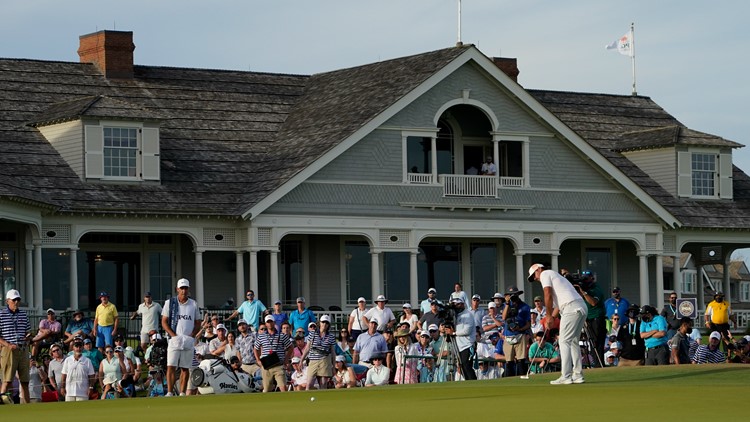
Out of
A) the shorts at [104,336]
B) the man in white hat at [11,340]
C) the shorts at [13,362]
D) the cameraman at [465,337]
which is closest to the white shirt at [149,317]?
the shorts at [104,336]

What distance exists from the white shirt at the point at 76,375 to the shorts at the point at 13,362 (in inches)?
105

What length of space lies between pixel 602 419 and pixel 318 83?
3015 centimetres

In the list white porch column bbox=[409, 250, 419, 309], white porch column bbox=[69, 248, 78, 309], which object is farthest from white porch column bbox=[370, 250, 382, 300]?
white porch column bbox=[69, 248, 78, 309]

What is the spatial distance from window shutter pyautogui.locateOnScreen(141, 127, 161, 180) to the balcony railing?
23.4 ft

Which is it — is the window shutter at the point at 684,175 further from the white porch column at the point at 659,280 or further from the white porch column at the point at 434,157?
the white porch column at the point at 434,157

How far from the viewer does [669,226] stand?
44094 millimetres

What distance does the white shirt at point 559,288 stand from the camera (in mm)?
21734

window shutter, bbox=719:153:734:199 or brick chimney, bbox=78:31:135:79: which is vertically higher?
brick chimney, bbox=78:31:135:79

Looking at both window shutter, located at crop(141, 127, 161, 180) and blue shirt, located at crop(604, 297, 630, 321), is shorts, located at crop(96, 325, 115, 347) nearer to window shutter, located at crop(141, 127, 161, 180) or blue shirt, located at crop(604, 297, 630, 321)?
window shutter, located at crop(141, 127, 161, 180)

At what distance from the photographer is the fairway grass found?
17.2 meters

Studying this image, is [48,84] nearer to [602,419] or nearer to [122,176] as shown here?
[122,176]

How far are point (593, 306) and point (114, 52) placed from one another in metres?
20.5

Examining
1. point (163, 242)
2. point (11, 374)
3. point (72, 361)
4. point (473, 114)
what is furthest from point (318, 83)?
point (11, 374)

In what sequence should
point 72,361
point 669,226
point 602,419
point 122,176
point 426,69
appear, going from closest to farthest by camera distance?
point 602,419, point 72,361, point 122,176, point 426,69, point 669,226
